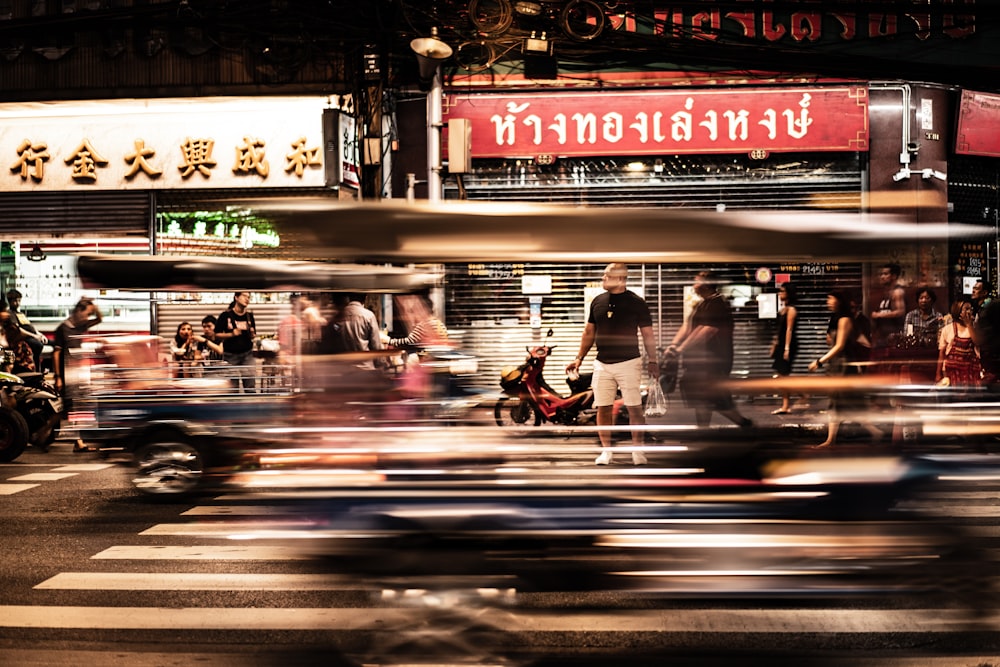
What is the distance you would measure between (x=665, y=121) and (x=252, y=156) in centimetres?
662

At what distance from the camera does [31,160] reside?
55.9ft

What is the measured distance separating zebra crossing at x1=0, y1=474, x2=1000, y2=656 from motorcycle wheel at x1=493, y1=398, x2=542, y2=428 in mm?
845

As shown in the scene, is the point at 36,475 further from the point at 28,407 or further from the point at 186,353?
the point at 186,353

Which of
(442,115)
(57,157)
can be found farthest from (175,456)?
(57,157)

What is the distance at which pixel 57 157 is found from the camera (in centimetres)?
1702

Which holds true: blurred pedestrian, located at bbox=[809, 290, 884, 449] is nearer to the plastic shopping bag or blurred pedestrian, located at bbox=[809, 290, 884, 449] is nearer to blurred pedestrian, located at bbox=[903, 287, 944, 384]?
blurred pedestrian, located at bbox=[903, 287, 944, 384]

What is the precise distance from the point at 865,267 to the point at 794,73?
1176 cm

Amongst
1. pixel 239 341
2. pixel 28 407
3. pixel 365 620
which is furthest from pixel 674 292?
pixel 28 407

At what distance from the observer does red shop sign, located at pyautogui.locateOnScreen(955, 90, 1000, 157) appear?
52.7 ft

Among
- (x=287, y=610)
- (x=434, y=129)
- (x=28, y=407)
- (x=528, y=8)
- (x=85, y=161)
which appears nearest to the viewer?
(x=287, y=610)

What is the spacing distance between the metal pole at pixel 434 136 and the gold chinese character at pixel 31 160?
659 centimetres

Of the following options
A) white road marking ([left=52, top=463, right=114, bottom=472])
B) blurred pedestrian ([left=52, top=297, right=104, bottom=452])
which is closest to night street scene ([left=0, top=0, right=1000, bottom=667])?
blurred pedestrian ([left=52, top=297, right=104, bottom=452])

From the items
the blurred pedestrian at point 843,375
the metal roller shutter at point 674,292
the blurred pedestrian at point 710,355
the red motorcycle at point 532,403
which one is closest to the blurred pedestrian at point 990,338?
the metal roller shutter at point 674,292

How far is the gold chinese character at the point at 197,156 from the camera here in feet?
54.3
